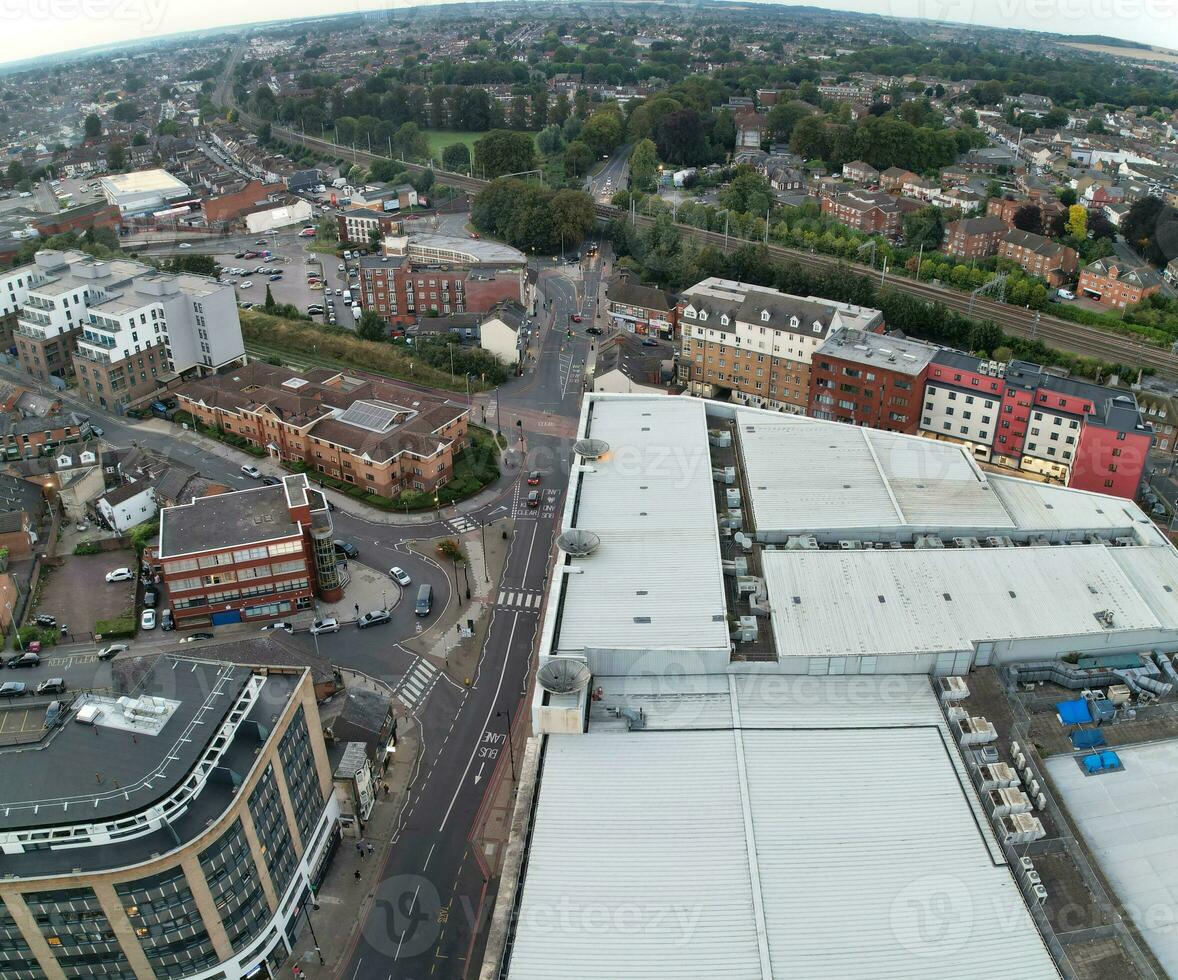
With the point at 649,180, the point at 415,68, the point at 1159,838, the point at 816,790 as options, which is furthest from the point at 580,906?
the point at 415,68

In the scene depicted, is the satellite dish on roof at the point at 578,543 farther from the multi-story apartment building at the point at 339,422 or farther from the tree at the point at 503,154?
the tree at the point at 503,154

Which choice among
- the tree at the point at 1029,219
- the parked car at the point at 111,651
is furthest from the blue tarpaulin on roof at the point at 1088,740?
the tree at the point at 1029,219

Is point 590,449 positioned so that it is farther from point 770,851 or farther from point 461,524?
point 770,851

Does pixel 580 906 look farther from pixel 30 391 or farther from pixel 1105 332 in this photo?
pixel 1105 332

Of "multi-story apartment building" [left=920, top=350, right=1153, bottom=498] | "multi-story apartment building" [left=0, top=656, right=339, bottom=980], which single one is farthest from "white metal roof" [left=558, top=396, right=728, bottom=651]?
"multi-story apartment building" [left=920, top=350, right=1153, bottom=498]

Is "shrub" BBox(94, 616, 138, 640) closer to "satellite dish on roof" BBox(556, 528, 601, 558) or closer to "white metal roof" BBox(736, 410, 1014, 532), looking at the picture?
"satellite dish on roof" BBox(556, 528, 601, 558)


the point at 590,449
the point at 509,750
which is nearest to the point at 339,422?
the point at 590,449
